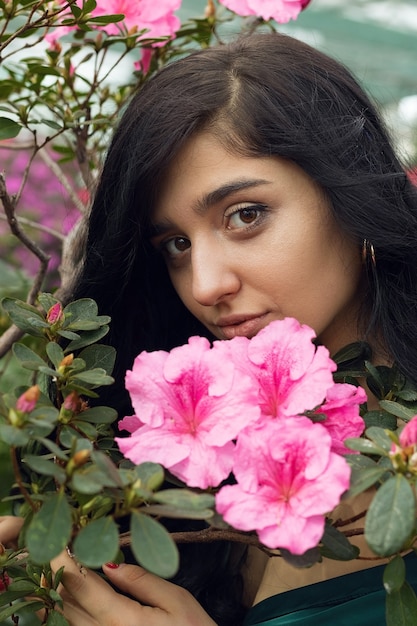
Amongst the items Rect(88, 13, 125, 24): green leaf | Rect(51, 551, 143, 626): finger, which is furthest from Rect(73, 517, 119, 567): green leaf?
Rect(88, 13, 125, 24): green leaf

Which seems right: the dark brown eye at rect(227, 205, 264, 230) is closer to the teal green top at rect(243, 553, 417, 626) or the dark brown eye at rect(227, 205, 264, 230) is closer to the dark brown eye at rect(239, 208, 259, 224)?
the dark brown eye at rect(239, 208, 259, 224)

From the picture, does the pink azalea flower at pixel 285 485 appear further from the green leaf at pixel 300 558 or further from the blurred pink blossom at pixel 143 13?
the blurred pink blossom at pixel 143 13

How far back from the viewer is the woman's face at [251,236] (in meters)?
1.50

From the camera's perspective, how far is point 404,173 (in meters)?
1.69

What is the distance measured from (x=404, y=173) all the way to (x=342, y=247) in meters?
0.22

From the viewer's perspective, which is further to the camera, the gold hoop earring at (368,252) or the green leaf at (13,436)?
the gold hoop earring at (368,252)

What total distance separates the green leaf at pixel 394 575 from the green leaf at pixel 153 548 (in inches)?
10.9

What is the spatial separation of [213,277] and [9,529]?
1.78 ft

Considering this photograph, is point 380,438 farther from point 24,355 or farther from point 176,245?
point 176,245

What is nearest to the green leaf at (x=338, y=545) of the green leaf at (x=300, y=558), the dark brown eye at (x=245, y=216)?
the green leaf at (x=300, y=558)

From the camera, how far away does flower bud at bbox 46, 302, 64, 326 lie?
1259 mm

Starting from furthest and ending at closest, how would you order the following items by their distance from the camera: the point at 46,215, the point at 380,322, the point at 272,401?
the point at 46,215 → the point at 380,322 → the point at 272,401

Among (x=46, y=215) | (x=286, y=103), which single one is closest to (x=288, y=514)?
(x=286, y=103)

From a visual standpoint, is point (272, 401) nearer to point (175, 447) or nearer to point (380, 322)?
point (175, 447)
